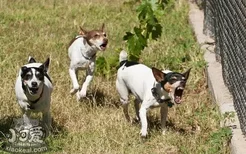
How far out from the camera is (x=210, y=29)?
11195 millimetres

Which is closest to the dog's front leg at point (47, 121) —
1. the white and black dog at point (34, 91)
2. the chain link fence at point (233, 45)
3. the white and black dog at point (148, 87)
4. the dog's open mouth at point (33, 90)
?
the white and black dog at point (34, 91)

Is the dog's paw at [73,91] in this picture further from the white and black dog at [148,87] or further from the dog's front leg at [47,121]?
the dog's front leg at [47,121]

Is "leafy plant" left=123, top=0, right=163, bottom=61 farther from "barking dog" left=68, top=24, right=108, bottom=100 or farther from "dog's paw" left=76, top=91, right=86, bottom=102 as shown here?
"dog's paw" left=76, top=91, right=86, bottom=102

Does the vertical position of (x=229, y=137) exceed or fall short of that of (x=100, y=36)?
it falls short

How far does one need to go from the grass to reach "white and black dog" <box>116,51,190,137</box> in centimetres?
30

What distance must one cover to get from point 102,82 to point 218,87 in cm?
177

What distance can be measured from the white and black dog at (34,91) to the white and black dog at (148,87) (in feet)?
3.14

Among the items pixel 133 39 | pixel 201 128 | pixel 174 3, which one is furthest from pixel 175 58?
pixel 174 3

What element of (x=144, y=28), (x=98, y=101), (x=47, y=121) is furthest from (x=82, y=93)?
(x=144, y=28)

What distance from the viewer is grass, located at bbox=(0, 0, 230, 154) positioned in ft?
23.2

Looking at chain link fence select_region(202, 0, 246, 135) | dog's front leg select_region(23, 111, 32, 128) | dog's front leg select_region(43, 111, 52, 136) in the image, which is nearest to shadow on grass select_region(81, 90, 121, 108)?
dog's front leg select_region(43, 111, 52, 136)

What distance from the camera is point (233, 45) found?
8.15m

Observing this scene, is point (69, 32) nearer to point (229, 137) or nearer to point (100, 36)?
point (100, 36)

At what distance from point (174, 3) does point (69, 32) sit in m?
3.04
